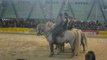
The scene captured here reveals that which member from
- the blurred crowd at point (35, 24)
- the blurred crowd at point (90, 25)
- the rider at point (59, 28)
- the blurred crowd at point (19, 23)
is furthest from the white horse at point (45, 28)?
the blurred crowd at point (19, 23)

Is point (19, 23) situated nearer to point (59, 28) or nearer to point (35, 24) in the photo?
point (35, 24)

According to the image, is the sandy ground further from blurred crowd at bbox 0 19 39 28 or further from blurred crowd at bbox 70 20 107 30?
blurred crowd at bbox 0 19 39 28

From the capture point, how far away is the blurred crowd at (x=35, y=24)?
21.9m

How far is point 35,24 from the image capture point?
23.5 meters

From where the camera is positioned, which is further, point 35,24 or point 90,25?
point 35,24

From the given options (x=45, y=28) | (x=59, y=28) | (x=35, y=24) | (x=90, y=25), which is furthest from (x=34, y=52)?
(x=35, y=24)

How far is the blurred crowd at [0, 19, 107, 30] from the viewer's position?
71.8 ft

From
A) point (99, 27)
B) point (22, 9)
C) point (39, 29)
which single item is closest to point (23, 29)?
point (22, 9)

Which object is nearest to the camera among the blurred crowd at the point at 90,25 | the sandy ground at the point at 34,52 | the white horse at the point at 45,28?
the sandy ground at the point at 34,52

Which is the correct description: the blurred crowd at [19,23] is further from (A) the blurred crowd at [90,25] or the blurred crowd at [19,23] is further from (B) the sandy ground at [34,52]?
(B) the sandy ground at [34,52]

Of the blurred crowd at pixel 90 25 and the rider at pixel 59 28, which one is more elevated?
the rider at pixel 59 28

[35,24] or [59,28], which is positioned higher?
[59,28]

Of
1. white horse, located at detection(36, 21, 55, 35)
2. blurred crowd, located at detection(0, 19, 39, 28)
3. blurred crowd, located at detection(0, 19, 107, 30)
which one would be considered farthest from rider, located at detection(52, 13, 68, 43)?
blurred crowd, located at detection(0, 19, 39, 28)

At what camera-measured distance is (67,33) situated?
9.52m
